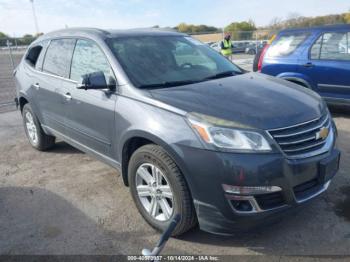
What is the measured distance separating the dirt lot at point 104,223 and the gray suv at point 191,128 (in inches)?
10.5

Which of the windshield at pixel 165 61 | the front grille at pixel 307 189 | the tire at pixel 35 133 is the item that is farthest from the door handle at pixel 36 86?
the front grille at pixel 307 189

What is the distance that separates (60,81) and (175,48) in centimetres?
147

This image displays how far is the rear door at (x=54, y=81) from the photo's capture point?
13.9ft

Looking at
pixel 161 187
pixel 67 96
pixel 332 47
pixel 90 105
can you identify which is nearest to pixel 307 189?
pixel 161 187

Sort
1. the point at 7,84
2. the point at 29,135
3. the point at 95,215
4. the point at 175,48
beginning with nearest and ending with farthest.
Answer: the point at 95,215 < the point at 175,48 < the point at 29,135 < the point at 7,84

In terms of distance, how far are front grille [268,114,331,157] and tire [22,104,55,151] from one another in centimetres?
381

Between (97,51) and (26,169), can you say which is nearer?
(97,51)

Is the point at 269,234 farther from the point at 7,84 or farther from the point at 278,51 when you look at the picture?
the point at 7,84

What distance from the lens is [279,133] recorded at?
8.63 feet

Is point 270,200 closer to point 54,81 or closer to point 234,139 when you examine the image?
point 234,139

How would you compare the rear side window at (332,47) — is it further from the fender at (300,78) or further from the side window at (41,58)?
the side window at (41,58)

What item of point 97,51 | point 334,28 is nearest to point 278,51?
point 334,28

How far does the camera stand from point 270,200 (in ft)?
8.58

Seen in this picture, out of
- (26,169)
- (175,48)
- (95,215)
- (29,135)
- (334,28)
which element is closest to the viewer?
(95,215)
